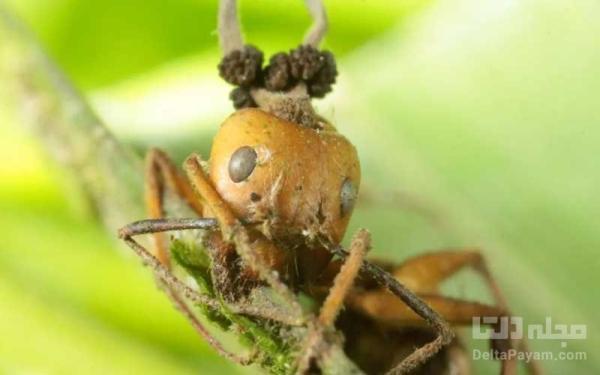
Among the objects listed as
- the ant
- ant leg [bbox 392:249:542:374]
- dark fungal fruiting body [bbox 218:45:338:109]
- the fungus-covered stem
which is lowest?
the ant

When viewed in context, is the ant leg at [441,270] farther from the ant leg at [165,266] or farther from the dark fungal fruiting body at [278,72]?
the ant leg at [165,266]

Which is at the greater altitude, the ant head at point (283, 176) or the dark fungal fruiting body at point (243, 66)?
the dark fungal fruiting body at point (243, 66)

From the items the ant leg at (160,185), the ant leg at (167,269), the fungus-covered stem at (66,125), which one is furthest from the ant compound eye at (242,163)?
the fungus-covered stem at (66,125)

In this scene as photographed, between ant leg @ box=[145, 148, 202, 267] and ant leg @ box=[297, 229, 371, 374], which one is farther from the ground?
ant leg @ box=[145, 148, 202, 267]

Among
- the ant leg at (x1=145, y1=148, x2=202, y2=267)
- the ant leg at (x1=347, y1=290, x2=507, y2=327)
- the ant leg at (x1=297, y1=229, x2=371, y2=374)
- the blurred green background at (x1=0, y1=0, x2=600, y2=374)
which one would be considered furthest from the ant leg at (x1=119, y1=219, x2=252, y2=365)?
the blurred green background at (x1=0, y1=0, x2=600, y2=374)

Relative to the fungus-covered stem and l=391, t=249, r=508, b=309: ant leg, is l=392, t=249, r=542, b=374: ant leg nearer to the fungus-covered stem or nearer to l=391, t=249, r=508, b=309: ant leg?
l=391, t=249, r=508, b=309: ant leg

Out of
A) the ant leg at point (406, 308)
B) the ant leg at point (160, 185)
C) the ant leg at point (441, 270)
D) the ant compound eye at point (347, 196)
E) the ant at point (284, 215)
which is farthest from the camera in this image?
the ant leg at point (441, 270)

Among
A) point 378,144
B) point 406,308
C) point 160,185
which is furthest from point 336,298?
point 378,144
